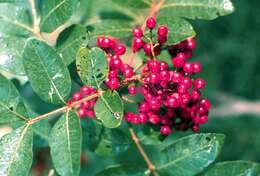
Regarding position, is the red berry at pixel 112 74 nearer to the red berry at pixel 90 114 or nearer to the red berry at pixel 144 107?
the red berry at pixel 144 107

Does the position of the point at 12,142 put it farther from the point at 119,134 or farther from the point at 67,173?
the point at 119,134

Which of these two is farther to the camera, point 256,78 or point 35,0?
point 256,78

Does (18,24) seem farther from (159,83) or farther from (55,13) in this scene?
(159,83)

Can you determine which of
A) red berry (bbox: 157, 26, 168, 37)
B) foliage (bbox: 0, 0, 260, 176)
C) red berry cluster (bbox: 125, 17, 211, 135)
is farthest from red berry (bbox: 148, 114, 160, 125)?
red berry (bbox: 157, 26, 168, 37)

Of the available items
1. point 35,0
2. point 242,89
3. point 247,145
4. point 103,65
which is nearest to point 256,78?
point 242,89

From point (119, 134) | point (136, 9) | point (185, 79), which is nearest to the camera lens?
point (185, 79)

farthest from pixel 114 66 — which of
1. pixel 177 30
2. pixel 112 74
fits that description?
pixel 177 30

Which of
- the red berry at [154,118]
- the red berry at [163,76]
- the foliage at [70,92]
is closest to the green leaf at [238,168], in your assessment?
the foliage at [70,92]
